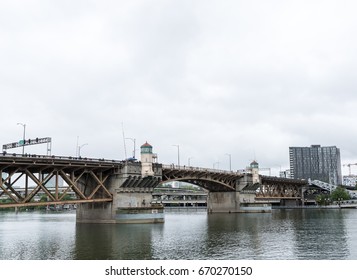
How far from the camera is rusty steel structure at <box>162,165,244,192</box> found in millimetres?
101250

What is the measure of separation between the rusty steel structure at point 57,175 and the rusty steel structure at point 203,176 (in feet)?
61.7

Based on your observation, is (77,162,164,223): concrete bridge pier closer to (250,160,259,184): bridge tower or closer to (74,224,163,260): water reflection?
(74,224,163,260): water reflection

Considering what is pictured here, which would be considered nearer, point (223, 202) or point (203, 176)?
point (203, 176)

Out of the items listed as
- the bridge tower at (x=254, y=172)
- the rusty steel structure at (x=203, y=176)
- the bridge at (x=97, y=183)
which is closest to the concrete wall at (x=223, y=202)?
the rusty steel structure at (x=203, y=176)

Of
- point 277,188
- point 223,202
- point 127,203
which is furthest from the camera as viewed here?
point 277,188

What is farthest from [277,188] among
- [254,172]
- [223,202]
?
[223,202]

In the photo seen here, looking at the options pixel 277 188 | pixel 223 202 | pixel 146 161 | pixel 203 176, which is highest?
pixel 146 161

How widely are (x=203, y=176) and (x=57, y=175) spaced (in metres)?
54.0

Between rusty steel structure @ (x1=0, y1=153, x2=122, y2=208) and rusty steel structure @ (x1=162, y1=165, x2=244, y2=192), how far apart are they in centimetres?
1880

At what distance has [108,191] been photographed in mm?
82812

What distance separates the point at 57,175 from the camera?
2867 inches

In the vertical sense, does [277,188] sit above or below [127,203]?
above

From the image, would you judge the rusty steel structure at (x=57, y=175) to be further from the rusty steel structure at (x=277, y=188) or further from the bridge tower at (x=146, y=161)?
the rusty steel structure at (x=277, y=188)

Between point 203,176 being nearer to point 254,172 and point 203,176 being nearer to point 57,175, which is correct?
Result: point 254,172
